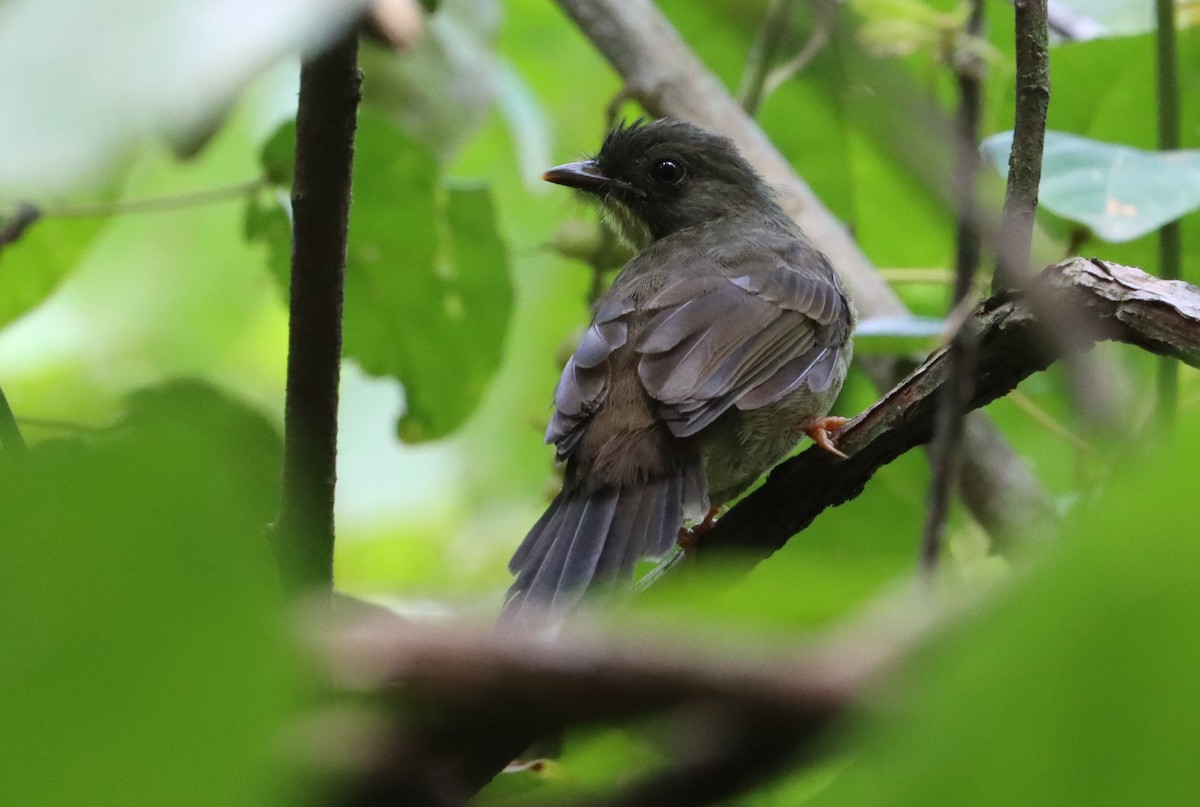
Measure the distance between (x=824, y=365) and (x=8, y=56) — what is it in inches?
112

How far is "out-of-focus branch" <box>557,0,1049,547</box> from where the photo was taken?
445cm

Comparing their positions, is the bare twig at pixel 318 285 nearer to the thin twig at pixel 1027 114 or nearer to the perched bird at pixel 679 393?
the perched bird at pixel 679 393

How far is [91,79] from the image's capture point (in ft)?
3.26

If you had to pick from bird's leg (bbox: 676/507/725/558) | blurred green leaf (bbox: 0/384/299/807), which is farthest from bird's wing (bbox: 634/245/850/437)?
blurred green leaf (bbox: 0/384/299/807)

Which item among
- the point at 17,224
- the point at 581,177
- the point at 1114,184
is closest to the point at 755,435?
the point at 1114,184

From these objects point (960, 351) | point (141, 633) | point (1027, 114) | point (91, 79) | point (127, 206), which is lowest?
point (141, 633)

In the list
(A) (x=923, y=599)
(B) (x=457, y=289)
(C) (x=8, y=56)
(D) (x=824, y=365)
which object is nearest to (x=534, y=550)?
(D) (x=824, y=365)

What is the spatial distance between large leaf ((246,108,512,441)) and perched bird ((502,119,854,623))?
0.43m

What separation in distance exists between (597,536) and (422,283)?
1.40 meters

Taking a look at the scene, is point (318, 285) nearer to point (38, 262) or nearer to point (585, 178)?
point (38, 262)

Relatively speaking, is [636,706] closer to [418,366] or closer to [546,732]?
[546,732]

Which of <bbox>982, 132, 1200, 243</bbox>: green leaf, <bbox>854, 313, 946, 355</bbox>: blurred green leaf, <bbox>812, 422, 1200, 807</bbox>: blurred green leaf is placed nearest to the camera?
<bbox>812, 422, 1200, 807</bbox>: blurred green leaf

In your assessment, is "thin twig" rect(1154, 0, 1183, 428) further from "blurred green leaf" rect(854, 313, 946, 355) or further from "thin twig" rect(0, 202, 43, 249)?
"thin twig" rect(0, 202, 43, 249)

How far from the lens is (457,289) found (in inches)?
162
